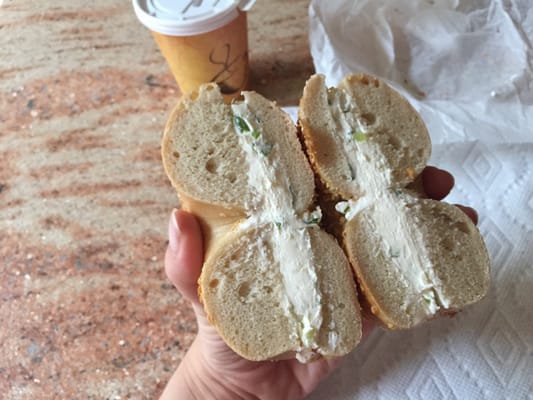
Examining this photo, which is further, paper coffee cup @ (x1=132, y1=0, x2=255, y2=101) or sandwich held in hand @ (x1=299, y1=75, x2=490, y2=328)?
paper coffee cup @ (x1=132, y1=0, x2=255, y2=101)

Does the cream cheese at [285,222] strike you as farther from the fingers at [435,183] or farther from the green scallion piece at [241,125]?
the fingers at [435,183]

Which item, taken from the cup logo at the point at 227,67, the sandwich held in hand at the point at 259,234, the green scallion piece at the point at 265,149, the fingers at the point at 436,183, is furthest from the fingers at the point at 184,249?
the cup logo at the point at 227,67

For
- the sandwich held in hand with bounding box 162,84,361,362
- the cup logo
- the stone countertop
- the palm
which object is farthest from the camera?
the cup logo

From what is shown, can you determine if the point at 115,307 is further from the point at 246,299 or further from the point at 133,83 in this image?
the point at 133,83

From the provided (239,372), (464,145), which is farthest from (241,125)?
(464,145)

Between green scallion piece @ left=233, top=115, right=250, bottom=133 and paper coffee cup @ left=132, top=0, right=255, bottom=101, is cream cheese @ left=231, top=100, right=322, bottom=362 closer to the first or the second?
green scallion piece @ left=233, top=115, right=250, bottom=133

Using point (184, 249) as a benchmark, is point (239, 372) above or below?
below

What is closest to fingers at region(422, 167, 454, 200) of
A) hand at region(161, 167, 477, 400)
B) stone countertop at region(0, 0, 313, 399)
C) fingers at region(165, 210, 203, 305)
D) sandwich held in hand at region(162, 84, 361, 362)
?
hand at region(161, 167, 477, 400)

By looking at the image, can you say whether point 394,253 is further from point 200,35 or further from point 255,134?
point 200,35
